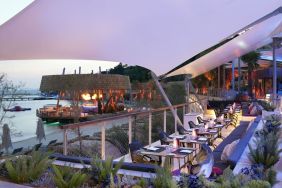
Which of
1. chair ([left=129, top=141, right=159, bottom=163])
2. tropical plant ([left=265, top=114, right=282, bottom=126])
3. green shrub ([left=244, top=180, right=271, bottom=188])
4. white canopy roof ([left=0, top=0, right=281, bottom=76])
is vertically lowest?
chair ([left=129, top=141, right=159, bottom=163])

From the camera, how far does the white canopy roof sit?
5.40m

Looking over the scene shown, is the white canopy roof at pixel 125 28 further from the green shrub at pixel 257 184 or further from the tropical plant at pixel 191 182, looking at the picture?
the green shrub at pixel 257 184

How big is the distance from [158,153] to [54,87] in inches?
742

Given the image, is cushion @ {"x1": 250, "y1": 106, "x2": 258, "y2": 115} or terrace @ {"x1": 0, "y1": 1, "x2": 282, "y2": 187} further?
cushion @ {"x1": 250, "y1": 106, "x2": 258, "y2": 115}

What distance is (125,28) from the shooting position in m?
6.57

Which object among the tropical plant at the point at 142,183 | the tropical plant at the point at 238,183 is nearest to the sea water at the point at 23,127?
the tropical plant at the point at 142,183

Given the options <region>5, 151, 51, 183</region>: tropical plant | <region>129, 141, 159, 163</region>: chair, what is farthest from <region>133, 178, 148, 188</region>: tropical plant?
<region>129, 141, 159, 163</region>: chair

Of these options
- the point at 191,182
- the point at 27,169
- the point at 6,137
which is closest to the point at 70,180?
the point at 27,169

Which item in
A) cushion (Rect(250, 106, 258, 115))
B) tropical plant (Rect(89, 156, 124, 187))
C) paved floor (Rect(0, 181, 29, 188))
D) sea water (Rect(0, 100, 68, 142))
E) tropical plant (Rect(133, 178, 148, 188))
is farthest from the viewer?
cushion (Rect(250, 106, 258, 115))

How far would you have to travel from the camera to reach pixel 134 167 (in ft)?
13.6

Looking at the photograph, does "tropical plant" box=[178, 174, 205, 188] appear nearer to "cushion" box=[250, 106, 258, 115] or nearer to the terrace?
the terrace

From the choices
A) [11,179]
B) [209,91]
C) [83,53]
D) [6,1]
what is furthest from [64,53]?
[209,91]

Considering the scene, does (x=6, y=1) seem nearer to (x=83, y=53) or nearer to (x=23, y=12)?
(x=23, y=12)

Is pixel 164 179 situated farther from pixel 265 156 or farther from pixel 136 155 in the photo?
pixel 136 155
